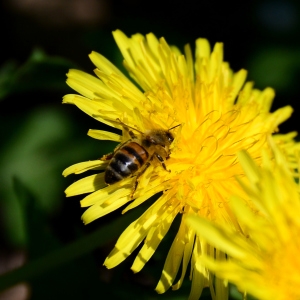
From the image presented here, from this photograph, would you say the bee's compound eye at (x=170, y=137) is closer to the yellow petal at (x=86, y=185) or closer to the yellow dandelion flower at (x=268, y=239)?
the yellow petal at (x=86, y=185)

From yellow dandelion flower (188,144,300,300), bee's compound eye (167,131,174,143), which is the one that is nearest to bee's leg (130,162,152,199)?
bee's compound eye (167,131,174,143)

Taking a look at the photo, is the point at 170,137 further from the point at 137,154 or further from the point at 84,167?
the point at 84,167

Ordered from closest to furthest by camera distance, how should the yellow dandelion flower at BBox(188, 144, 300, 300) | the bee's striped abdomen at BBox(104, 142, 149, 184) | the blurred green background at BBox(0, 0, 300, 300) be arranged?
the yellow dandelion flower at BBox(188, 144, 300, 300)
the bee's striped abdomen at BBox(104, 142, 149, 184)
the blurred green background at BBox(0, 0, 300, 300)

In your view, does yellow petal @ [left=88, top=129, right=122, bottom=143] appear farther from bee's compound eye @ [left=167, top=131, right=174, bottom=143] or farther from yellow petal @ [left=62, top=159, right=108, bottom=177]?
bee's compound eye @ [left=167, top=131, right=174, bottom=143]

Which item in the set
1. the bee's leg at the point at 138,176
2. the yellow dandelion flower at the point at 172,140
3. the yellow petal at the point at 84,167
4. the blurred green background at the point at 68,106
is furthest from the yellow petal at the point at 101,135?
the blurred green background at the point at 68,106

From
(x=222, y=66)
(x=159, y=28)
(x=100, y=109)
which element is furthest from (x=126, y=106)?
(x=159, y=28)
